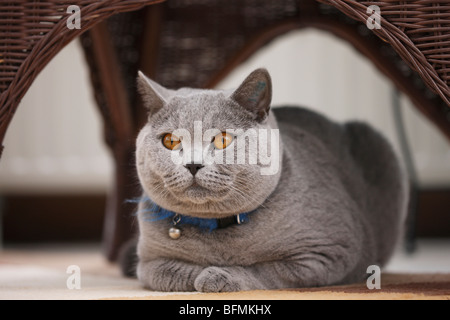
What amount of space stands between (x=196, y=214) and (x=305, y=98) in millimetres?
1750

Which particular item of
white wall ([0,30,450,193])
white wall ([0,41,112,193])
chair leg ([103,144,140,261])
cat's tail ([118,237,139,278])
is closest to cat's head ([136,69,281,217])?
cat's tail ([118,237,139,278])

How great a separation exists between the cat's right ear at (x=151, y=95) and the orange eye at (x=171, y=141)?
0.28 feet

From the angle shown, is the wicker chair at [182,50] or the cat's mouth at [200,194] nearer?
the cat's mouth at [200,194]

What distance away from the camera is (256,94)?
127cm

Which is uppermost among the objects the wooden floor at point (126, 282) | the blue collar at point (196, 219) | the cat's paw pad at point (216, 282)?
the blue collar at point (196, 219)

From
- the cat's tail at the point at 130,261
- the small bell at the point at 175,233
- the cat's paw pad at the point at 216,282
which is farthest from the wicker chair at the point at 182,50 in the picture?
the cat's paw pad at the point at 216,282

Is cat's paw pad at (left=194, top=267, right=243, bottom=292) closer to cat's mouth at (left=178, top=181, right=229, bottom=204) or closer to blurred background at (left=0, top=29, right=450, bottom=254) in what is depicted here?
cat's mouth at (left=178, top=181, right=229, bottom=204)

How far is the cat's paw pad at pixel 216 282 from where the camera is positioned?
1196mm

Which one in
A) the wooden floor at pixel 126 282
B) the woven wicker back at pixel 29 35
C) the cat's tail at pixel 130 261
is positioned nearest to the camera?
the wooden floor at pixel 126 282

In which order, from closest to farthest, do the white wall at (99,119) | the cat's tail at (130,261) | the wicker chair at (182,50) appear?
the cat's tail at (130,261) → the wicker chair at (182,50) → the white wall at (99,119)

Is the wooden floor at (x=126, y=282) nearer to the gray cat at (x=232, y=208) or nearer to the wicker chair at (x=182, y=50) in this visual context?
the gray cat at (x=232, y=208)

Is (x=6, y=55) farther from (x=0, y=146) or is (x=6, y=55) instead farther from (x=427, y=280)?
(x=427, y=280)

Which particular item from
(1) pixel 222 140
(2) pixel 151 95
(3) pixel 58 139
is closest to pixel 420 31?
(1) pixel 222 140

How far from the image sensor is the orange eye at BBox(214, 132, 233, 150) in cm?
123
